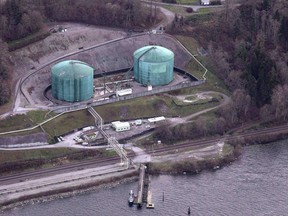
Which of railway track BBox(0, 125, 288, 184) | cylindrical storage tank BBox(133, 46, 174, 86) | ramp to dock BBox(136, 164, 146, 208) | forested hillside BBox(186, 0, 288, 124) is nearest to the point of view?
ramp to dock BBox(136, 164, 146, 208)

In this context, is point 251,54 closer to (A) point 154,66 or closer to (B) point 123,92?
(A) point 154,66

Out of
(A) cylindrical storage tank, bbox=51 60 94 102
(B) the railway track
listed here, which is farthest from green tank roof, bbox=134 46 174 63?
(B) the railway track

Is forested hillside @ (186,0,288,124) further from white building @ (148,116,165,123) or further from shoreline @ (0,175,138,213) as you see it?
shoreline @ (0,175,138,213)

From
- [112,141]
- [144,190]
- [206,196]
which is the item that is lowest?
[144,190]

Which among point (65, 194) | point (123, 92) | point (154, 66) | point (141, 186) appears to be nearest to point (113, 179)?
point (141, 186)

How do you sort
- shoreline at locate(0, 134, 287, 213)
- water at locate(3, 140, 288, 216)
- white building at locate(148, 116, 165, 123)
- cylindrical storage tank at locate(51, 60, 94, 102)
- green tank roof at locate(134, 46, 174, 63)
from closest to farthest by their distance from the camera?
water at locate(3, 140, 288, 216) → shoreline at locate(0, 134, 287, 213) → white building at locate(148, 116, 165, 123) → cylindrical storage tank at locate(51, 60, 94, 102) → green tank roof at locate(134, 46, 174, 63)

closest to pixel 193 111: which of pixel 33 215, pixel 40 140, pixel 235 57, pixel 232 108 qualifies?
pixel 232 108
